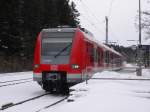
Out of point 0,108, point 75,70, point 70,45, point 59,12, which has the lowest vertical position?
point 0,108

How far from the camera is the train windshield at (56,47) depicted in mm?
17862

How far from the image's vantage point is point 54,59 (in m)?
17.9

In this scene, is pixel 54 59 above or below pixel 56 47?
below

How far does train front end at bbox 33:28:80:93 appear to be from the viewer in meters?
17.7

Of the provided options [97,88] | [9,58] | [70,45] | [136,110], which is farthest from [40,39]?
[9,58]

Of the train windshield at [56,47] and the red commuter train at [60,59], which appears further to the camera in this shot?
the train windshield at [56,47]

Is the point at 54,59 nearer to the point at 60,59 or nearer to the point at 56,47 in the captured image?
the point at 60,59

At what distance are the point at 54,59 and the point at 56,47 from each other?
0.59 meters

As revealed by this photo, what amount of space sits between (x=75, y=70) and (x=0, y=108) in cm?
539

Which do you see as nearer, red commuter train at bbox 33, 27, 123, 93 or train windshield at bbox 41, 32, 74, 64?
red commuter train at bbox 33, 27, 123, 93

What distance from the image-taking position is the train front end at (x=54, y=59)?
1770 cm

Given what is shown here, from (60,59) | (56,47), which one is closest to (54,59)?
(60,59)

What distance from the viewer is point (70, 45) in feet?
59.2

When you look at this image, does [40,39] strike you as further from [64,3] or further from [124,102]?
[64,3]
